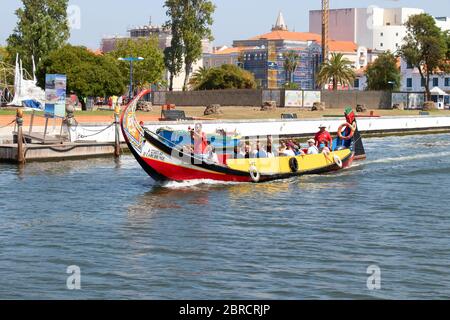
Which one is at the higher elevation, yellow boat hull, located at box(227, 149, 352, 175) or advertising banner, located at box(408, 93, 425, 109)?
advertising banner, located at box(408, 93, 425, 109)

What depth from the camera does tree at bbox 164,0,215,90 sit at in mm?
98875

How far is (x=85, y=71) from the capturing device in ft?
249

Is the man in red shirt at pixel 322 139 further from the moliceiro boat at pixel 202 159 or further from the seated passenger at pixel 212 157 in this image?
the seated passenger at pixel 212 157

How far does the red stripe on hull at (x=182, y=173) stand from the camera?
32781mm

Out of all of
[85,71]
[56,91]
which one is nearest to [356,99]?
[85,71]

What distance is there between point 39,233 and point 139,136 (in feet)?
30.1

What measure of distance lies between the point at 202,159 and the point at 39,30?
196ft

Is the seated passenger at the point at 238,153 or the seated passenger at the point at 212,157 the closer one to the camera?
the seated passenger at the point at 212,157

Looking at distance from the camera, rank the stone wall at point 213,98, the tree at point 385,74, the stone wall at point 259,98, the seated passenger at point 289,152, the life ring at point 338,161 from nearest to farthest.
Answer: the seated passenger at point 289,152 < the life ring at point 338,161 < the stone wall at point 259,98 < the stone wall at point 213,98 < the tree at point 385,74

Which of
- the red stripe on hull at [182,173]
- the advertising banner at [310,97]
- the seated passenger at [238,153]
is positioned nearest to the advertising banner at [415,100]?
the advertising banner at [310,97]

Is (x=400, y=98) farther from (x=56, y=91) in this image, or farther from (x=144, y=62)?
(x=56, y=91)

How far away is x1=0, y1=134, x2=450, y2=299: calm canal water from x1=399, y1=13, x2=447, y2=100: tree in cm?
7252

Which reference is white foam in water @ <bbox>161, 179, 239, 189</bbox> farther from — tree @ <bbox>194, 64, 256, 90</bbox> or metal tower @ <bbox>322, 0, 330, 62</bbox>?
tree @ <bbox>194, 64, 256, 90</bbox>

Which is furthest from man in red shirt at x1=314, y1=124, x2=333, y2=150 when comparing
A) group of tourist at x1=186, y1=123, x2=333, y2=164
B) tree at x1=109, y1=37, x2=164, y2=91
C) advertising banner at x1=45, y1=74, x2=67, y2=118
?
tree at x1=109, y1=37, x2=164, y2=91
